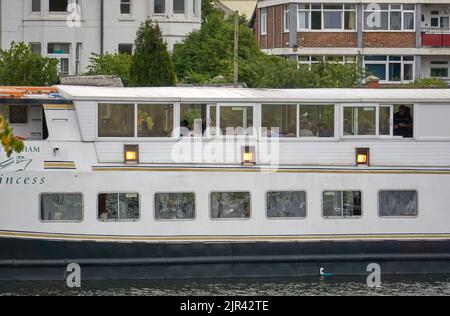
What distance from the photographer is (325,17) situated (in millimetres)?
61969

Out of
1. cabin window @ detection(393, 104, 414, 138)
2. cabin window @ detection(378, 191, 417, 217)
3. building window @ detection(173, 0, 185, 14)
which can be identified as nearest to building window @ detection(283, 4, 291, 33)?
building window @ detection(173, 0, 185, 14)

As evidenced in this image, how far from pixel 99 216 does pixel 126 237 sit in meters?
0.67

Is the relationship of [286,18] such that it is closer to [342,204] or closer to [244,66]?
[244,66]

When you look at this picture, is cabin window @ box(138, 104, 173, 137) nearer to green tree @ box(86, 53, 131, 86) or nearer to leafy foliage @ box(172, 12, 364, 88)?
leafy foliage @ box(172, 12, 364, 88)

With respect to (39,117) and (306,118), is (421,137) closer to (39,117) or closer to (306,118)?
(306,118)

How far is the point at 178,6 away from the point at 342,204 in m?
32.3

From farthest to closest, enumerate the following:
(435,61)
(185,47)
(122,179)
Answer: (435,61)
(185,47)
(122,179)

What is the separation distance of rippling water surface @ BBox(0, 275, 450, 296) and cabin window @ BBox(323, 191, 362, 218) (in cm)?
130

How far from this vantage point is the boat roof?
28125 mm

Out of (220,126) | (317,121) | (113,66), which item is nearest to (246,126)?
(220,126)

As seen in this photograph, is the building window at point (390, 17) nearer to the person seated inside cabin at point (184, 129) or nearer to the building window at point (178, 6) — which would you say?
the building window at point (178, 6)

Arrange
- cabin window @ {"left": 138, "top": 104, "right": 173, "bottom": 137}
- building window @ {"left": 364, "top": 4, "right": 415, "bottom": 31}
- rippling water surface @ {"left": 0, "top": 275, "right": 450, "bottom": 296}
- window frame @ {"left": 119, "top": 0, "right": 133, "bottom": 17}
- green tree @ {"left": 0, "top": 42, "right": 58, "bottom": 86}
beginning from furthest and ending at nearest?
building window @ {"left": 364, "top": 4, "right": 415, "bottom": 31}, window frame @ {"left": 119, "top": 0, "right": 133, "bottom": 17}, green tree @ {"left": 0, "top": 42, "right": 58, "bottom": 86}, cabin window @ {"left": 138, "top": 104, "right": 173, "bottom": 137}, rippling water surface @ {"left": 0, "top": 275, "right": 450, "bottom": 296}
